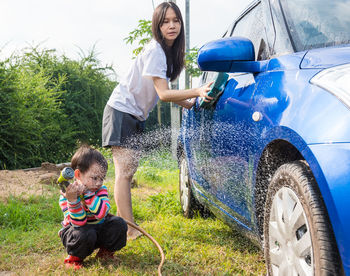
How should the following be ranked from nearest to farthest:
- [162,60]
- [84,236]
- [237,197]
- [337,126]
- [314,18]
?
[337,126]
[314,18]
[237,197]
[84,236]
[162,60]

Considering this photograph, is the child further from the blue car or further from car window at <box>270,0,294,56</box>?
car window at <box>270,0,294,56</box>

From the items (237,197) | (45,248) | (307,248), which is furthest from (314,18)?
(45,248)

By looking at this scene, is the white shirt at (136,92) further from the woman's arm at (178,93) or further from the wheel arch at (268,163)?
the wheel arch at (268,163)

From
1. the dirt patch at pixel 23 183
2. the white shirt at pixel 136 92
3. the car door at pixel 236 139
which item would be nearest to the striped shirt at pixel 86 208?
the car door at pixel 236 139

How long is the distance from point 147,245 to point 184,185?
114 cm

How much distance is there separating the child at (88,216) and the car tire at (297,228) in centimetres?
111

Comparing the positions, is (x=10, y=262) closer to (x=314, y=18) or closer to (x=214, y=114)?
(x=214, y=114)

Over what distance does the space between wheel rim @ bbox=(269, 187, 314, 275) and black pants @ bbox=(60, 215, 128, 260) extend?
3.74ft

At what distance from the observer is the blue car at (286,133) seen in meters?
1.42

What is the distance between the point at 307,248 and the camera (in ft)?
5.10

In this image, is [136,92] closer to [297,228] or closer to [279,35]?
[279,35]

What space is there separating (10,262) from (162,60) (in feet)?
6.11

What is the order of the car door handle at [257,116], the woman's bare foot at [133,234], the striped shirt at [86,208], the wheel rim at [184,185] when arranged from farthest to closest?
the wheel rim at [184,185] < the woman's bare foot at [133,234] < the striped shirt at [86,208] < the car door handle at [257,116]

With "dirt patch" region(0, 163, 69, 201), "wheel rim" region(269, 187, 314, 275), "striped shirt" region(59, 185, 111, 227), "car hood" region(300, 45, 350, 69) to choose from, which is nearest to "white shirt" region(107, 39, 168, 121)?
"striped shirt" region(59, 185, 111, 227)
